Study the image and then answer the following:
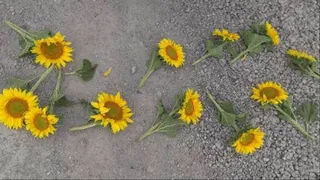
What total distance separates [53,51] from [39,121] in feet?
1.03

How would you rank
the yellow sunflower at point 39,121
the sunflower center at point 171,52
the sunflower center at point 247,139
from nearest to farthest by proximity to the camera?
the yellow sunflower at point 39,121, the sunflower center at point 247,139, the sunflower center at point 171,52

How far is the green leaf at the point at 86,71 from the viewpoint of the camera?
7.86ft

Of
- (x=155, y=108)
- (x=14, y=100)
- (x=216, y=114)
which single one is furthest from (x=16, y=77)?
(x=216, y=114)

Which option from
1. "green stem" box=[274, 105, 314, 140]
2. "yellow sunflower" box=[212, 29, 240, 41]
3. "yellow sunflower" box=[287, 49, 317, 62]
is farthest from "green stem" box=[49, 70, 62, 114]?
"yellow sunflower" box=[287, 49, 317, 62]

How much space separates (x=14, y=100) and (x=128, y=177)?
556 millimetres

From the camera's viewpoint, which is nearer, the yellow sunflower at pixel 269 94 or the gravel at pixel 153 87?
the gravel at pixel 153 87

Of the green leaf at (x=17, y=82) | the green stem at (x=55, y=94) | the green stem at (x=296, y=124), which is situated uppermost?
the green leaf at (x=17, y=82)

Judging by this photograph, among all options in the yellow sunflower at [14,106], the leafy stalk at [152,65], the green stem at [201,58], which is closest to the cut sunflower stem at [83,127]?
the yellow sunflower at [14,106]

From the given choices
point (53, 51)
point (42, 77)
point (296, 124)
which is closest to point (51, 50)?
point (53, 51)

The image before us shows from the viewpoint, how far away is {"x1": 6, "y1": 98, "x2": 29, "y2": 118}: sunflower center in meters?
2.25

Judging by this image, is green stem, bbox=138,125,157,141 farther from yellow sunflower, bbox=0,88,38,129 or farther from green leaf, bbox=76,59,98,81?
yellow sunflower, bbox=0,88,38,129

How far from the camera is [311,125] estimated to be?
252 cm

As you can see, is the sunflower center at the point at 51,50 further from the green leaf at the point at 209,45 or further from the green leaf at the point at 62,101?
the green leaf at the point at 209,45

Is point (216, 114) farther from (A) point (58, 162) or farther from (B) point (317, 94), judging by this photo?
(A) point (58, 162)
